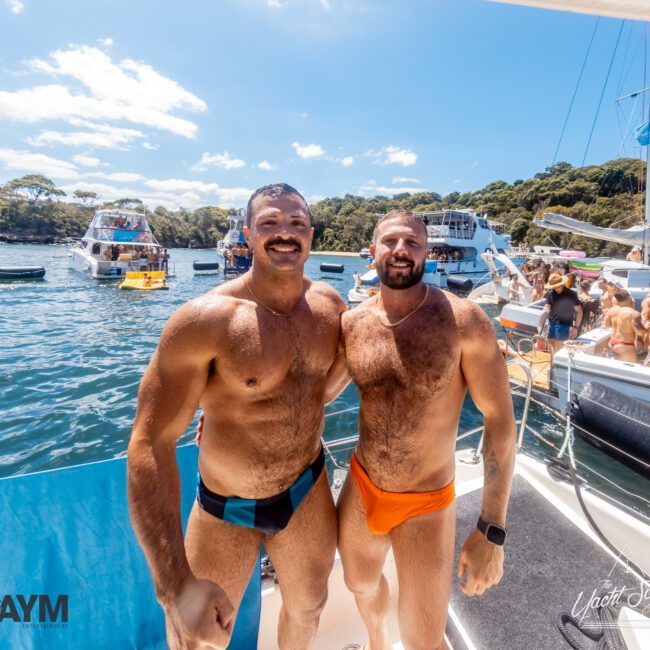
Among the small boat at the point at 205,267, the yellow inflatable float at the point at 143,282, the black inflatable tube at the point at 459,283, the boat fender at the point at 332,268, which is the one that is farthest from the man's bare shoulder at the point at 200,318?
the boat fender at the point at 332,268

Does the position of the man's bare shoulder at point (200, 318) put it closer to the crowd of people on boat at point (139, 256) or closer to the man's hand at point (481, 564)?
the man's hand at point (481, 564)

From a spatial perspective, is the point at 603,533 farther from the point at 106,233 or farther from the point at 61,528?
the point at 106,233

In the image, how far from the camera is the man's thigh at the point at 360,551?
1805mm

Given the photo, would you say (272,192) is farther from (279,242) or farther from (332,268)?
(332,268)

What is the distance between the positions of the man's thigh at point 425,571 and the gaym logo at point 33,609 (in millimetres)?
1623

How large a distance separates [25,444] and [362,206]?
294 ft

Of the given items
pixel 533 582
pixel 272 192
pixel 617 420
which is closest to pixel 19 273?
pixel 272 192

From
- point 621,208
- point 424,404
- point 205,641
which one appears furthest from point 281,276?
point 621,208

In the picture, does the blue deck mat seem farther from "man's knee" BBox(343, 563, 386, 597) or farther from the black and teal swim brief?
"man's knee" BBox(343, 563, 386, 597)

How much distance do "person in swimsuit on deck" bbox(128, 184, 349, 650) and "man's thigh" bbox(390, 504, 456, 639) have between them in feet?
1.31

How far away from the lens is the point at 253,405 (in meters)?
1.60

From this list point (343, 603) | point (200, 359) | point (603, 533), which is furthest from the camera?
point (603, 533)

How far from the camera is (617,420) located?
4793 millimetres

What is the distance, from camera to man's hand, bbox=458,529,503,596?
63.5 inches
